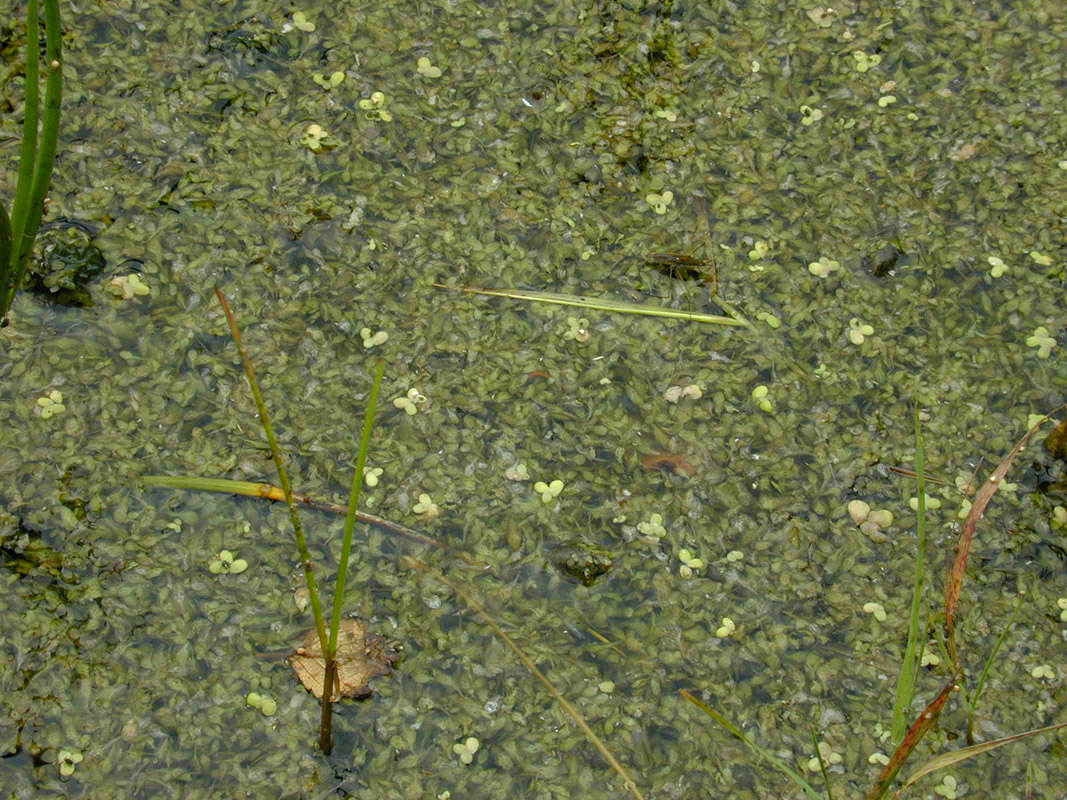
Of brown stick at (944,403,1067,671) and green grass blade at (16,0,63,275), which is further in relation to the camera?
brown stick at (944,403,1067,671)

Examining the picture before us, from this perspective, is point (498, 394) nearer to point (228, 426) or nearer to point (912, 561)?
point (228, 426)

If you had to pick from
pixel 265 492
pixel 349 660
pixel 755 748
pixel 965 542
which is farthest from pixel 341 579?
pixel 965 542

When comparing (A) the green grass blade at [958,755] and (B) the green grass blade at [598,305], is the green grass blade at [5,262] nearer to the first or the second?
(B) the green grass blade at [598,305]

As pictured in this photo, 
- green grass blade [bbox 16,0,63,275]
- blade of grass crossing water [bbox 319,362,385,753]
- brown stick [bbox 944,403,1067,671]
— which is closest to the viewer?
blade of grass crossing water [bbox 319,362,385,753]

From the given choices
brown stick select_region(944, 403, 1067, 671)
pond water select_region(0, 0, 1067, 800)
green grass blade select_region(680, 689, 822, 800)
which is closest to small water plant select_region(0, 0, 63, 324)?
pond water select_region(0, 0, 1067, 800)

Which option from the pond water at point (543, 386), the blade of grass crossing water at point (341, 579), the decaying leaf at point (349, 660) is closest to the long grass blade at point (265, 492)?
the pond water at point (543, 386)

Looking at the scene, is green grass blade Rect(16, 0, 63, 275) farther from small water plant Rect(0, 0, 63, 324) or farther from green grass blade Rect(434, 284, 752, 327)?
green grass blade Rect(434, 284, 752, 327)
